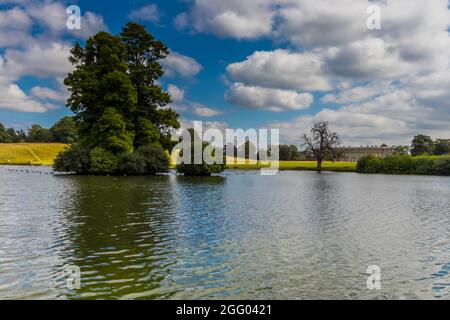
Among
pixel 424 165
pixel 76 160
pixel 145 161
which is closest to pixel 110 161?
pixel 145 161

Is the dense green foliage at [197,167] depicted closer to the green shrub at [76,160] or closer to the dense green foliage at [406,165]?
the green shrub at [76,160]

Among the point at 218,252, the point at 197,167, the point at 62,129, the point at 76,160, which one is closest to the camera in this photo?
the point at 218,252

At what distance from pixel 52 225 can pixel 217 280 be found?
930 centimetres

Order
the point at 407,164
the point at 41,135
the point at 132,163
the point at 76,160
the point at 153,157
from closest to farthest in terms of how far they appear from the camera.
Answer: the point at 132,163
the point at 76,160
the point at 153,157
the point at 407,164
the point at 41,135

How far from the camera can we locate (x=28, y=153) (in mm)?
115875

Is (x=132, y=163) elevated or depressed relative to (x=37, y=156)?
depressed

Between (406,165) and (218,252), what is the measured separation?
82.7 m

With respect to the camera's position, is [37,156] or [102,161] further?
[37,156]

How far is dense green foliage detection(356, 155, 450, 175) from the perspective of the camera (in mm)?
78125

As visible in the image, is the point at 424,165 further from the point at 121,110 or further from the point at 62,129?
the point at 62,129

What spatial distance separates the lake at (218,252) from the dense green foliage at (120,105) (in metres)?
32.4

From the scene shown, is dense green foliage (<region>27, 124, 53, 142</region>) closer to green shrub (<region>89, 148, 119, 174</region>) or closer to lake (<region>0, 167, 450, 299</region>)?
green shrub (<region>89, 148, 119, 174</region>)
